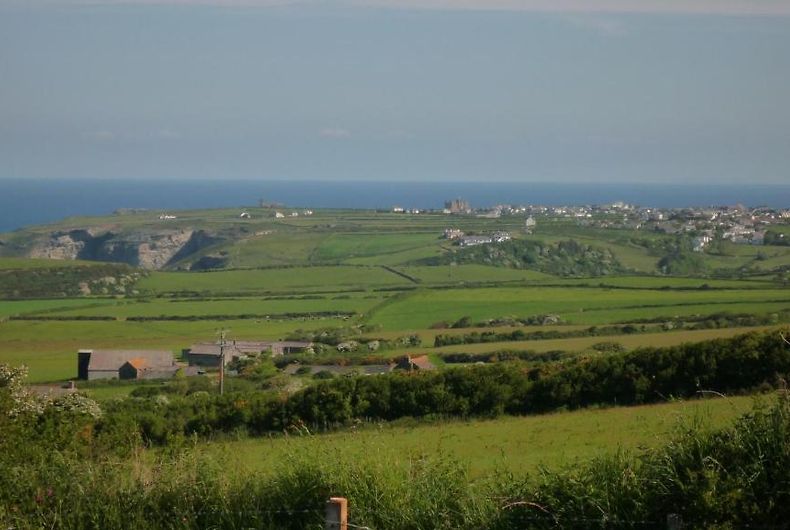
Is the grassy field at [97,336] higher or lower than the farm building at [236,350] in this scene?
lower

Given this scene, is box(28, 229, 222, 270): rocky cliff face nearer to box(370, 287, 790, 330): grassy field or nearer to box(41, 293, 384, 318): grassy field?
box(41, 293, 384, 318): grassy field

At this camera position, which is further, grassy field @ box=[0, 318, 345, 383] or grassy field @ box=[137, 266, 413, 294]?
grassy field @ box=[137, 266, 413, 294]

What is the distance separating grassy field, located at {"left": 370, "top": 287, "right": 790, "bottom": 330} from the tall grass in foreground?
37275mm

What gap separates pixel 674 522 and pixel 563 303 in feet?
152

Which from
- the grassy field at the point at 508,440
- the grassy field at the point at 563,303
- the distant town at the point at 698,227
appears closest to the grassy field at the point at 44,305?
the grassy field at the point at 563,303

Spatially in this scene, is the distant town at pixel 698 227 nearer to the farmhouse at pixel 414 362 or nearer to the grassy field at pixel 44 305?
the grassy field at pixel 44 305

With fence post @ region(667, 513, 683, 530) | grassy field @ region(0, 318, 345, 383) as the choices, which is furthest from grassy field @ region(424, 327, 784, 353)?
fence post @ region(667, 513, 683, 530)

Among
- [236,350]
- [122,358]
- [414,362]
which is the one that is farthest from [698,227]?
[122,358]

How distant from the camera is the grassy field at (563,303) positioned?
46406 mm

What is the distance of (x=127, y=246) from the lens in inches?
4269

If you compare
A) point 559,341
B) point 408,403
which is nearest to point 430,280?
point 559,341

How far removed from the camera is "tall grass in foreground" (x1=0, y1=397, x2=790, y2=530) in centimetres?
696

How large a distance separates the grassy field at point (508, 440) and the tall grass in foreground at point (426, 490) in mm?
340

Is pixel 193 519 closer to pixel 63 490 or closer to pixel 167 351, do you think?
pixel 63 490
